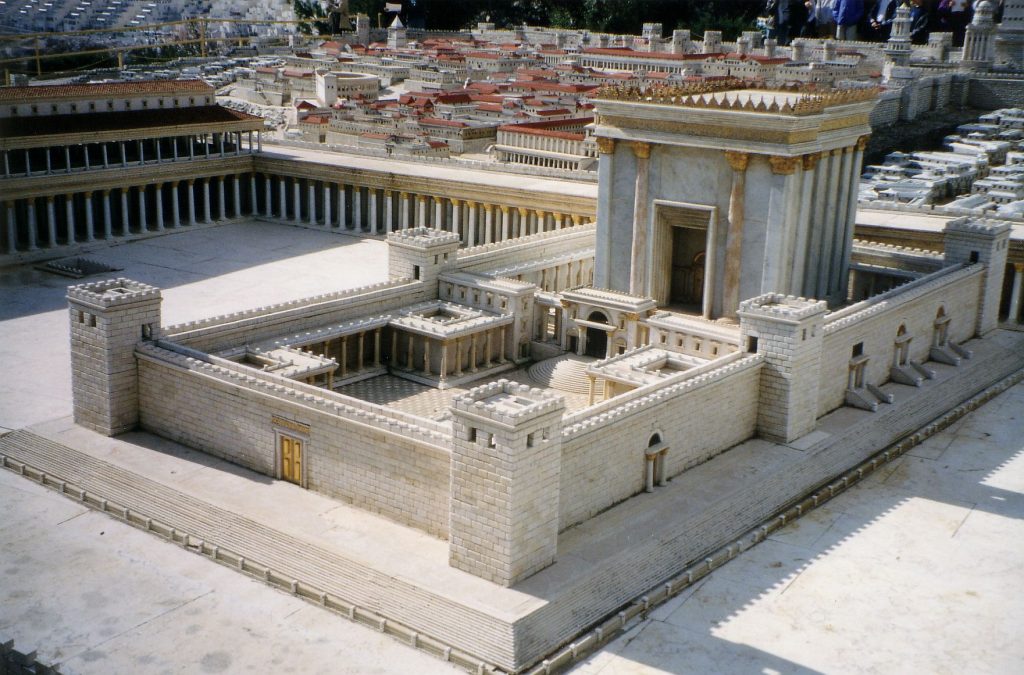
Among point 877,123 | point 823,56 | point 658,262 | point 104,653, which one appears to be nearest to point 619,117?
point 658,262

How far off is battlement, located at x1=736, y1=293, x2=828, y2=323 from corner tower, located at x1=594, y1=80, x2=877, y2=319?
4803 millimetres

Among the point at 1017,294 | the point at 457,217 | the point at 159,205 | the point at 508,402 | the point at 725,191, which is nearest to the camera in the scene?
the point at 508,402

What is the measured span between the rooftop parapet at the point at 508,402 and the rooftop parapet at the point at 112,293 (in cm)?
1454

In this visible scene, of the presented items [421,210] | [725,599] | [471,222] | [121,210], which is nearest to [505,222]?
[471,222]

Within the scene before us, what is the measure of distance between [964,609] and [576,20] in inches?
6184

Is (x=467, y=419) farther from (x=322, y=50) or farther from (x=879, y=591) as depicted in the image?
(x=322, y=50)

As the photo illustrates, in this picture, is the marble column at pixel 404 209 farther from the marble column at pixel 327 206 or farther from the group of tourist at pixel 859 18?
the group of tourist at pixel 859 18

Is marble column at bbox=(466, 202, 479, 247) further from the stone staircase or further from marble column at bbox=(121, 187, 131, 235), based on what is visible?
the stone staircase

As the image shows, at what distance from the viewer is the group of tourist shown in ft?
483

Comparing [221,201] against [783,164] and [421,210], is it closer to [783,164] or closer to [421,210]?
[421,210]

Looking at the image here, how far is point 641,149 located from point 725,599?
2236 cm

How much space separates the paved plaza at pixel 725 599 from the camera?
2791cm

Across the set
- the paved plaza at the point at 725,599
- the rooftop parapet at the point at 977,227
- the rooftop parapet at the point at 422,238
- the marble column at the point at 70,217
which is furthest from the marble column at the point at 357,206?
the rooftop parapet at the point at 977,227

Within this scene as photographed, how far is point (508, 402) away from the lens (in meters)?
29.8
